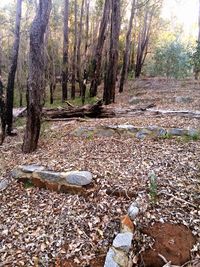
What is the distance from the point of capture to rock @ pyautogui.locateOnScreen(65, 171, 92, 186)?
4.17 m

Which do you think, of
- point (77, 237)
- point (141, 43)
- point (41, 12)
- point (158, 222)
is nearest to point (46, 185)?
point (77, 237)

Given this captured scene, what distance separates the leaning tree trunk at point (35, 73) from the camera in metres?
5.13

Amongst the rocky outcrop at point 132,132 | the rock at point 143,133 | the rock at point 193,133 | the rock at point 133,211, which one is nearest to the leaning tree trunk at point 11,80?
the rocky outcrop at point 132,132

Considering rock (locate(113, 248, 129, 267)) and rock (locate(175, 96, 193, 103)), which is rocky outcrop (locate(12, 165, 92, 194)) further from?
rock (locate(175, 96, 193, 103))

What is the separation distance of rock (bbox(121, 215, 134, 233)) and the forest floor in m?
0.07

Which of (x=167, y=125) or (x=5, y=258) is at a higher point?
(x=167, y=125)

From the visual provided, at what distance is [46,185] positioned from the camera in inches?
172

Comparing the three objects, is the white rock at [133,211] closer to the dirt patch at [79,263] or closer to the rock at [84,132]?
the dirt patch at [79,263]

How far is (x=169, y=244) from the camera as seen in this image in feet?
10.6

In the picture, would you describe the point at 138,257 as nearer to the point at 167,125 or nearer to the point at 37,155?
the point at 37,155

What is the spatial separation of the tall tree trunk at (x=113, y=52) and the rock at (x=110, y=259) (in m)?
8.87

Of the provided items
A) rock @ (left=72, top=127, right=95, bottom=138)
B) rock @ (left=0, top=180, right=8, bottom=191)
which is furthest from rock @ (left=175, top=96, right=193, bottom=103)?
rock @ (left=0, top=180, right=8, bottom=191)

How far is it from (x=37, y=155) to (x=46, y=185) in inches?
45.1

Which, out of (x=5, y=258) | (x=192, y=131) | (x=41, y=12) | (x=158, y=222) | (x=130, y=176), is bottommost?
(x=5, y=258)
